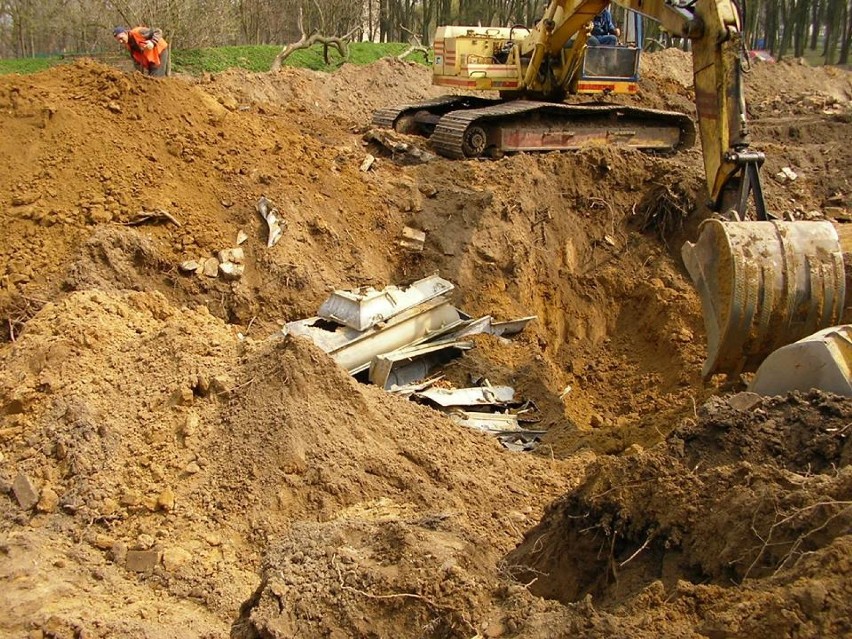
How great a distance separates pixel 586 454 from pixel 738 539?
130 inches

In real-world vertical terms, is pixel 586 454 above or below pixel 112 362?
below

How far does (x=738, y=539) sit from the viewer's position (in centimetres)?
309

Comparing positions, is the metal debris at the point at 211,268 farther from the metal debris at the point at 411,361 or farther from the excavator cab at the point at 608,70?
the excavator cab at the point at 608,70

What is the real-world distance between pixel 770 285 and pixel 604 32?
798cm

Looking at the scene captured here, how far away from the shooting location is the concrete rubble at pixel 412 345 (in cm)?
699

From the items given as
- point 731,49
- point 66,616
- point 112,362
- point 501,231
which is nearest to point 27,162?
point 112,362

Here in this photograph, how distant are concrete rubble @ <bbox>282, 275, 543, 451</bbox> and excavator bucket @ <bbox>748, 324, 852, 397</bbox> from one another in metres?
2.34

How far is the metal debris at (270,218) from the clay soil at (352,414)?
76mm

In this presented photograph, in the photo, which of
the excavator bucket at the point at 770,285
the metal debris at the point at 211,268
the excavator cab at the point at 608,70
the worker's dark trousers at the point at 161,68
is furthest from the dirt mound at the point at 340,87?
the excavator bucket at the point at 770,285

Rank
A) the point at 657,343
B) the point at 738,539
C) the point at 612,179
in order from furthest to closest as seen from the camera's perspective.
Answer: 1. the point at 612,179
2. the point at 657,343
3. the point at 738,539

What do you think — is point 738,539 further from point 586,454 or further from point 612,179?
point 612,179

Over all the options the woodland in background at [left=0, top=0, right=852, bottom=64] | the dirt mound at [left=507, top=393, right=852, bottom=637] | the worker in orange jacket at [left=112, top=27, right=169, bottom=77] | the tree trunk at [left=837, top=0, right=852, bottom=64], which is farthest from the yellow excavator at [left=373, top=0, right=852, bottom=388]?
the tree trunk at [left=837, top=0, right=852, bottom=64]

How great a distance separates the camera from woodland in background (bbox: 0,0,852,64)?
21.1 meters

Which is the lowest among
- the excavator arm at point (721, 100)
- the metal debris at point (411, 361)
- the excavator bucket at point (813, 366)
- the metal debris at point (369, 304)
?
the metal debris at point (411, 361)
